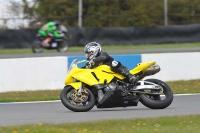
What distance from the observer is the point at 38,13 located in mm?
29234

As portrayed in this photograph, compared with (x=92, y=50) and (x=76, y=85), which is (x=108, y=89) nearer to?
(x=76, y=85)

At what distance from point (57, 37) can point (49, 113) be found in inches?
606

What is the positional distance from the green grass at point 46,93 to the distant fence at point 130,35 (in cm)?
1192

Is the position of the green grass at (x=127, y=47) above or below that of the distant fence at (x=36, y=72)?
below

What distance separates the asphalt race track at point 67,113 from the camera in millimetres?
8430

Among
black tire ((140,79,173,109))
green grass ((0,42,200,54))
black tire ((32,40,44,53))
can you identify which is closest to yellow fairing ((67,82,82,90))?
black tire ((140,79,173,109))

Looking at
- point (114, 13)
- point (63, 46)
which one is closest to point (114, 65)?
point (63, 46)

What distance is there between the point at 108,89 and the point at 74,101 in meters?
0.62

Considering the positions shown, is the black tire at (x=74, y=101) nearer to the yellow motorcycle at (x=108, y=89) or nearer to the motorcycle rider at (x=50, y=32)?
the yellow motorcycle at (x=108, y=89)

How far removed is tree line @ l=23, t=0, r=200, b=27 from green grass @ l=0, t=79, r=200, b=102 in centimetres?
1531

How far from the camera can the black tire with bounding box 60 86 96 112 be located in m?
9.02

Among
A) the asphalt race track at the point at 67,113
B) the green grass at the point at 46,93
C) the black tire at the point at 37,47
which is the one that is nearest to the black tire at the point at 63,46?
the black tire at the point at 37,47

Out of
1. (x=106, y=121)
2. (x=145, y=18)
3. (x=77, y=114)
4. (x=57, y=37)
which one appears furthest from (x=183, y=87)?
(x=145, y=18)

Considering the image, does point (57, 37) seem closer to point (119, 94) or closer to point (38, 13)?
point (38, 13)
